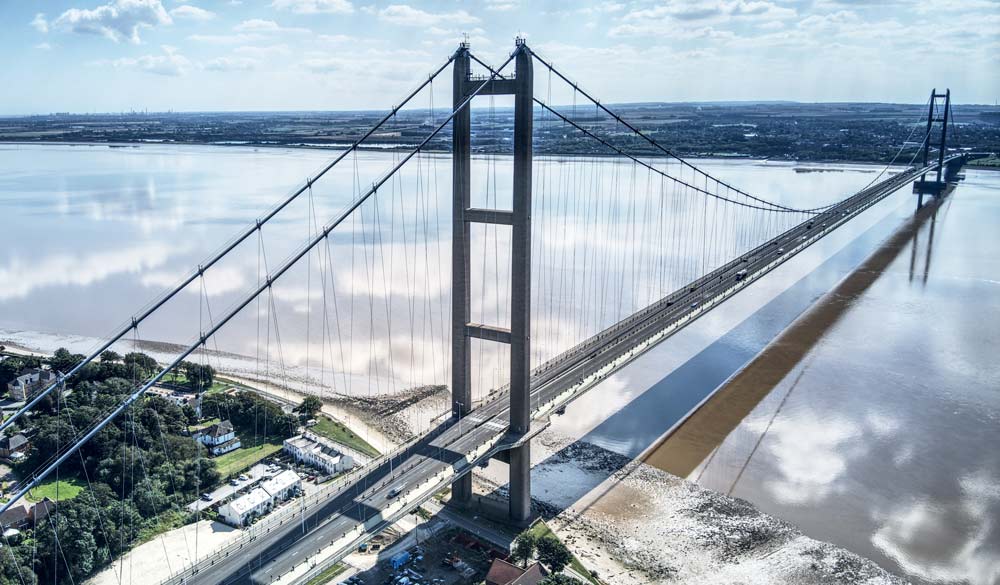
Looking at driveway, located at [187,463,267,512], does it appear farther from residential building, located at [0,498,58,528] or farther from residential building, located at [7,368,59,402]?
residential building, located at [7,368,59,402]

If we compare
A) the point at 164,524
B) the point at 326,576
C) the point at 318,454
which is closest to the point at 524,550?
the point at 326,576

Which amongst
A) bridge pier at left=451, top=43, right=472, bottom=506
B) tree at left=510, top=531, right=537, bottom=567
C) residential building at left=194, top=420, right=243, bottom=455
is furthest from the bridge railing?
residential building at left=194, top=420, right=243, bottom=455

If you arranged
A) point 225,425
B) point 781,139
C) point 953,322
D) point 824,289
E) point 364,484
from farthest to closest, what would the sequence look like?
1. point 781,139
2. point 824,289
3. point 953,322
4. point 225,425
5. point 364,484

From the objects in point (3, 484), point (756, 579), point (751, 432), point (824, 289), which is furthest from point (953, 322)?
point (3, 484)

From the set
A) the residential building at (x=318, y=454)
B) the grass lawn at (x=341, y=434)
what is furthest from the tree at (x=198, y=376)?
the residential building at (x=318, y=454)

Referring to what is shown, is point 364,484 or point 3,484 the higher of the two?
point 364,484

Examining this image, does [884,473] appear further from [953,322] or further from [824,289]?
[824,289]

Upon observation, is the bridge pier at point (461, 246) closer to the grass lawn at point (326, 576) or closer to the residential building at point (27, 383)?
the grass lawn at point (326, 576)
